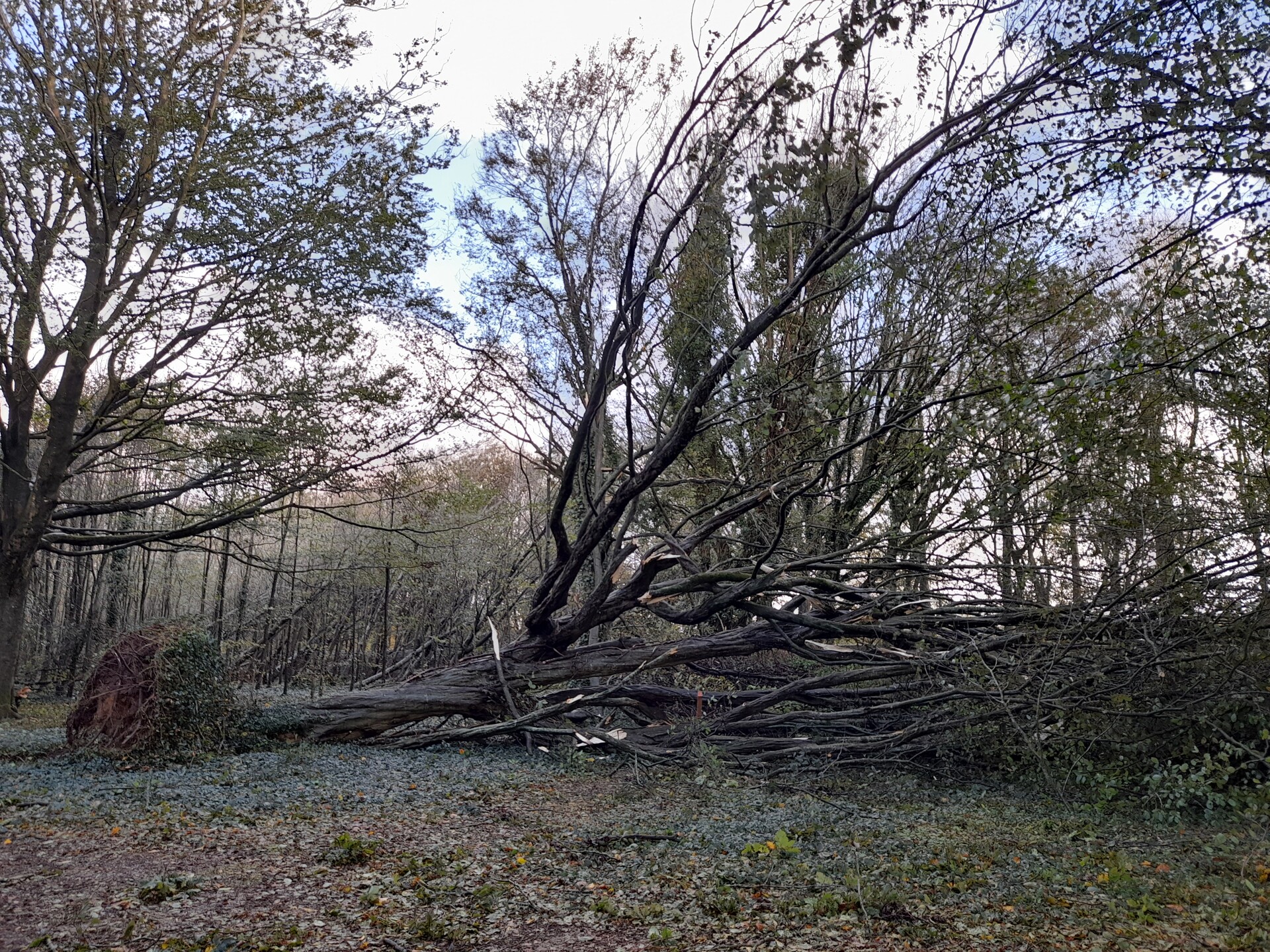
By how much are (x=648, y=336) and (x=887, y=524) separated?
15.6ft

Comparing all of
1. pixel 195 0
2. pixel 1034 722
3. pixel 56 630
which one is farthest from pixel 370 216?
pixel 56 630

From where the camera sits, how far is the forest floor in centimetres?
352

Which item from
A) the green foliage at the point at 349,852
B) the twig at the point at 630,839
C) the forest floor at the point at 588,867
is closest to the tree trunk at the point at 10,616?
the forest floor at the point at 588,867

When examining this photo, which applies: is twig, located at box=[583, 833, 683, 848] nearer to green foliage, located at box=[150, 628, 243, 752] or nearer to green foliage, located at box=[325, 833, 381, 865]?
green foliage, located at box=[325, 833, 381, 865]

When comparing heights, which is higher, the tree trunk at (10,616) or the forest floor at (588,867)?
the tree trunk at (10,616)

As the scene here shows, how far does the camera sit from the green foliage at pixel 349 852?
457cm

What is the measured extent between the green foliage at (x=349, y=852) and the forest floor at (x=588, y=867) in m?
0.01

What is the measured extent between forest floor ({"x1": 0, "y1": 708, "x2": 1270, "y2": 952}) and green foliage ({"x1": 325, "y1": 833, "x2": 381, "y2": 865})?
1 centimetres

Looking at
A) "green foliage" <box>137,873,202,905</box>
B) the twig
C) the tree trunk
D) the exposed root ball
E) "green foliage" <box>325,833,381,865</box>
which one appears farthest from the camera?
the tree trunk

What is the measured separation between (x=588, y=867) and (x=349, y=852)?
135cm

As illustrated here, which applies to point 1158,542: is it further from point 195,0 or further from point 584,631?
point 195,0

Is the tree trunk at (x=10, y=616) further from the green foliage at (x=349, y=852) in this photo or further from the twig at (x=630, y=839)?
the twig at (x=630, y=839)

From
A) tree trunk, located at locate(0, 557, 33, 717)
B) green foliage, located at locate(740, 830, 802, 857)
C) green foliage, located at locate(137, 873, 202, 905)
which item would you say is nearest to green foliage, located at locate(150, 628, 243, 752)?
green foliage, located at locate(137, 873, 202, 905)

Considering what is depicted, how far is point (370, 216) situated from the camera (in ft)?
37.3
